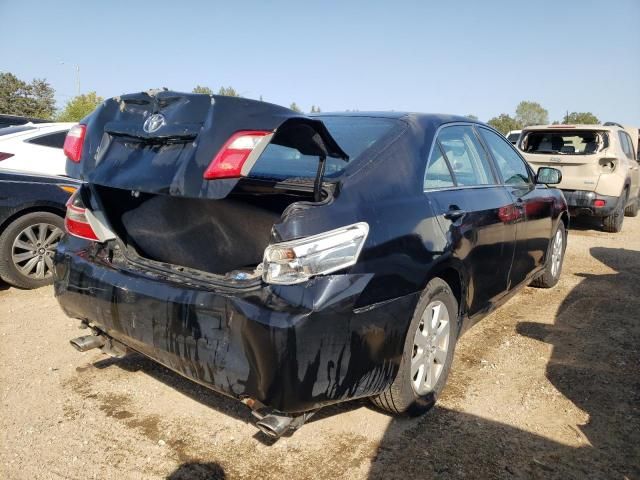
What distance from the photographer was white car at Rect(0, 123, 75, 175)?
5090 mm

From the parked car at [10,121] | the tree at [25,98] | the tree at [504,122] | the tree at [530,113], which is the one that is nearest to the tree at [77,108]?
the tree at [25,98]

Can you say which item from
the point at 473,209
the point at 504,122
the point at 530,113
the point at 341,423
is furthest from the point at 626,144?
the point at 530,113

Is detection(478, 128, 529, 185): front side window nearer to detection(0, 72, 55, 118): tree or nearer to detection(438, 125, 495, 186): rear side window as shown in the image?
detection(438, 125, 495, 186): rear side window

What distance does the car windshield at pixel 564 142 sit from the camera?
8.57 metres

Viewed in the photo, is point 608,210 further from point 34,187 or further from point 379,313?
point 34,187

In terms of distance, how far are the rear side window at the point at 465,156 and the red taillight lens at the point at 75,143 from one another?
1.91m

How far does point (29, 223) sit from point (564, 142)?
26.8ft

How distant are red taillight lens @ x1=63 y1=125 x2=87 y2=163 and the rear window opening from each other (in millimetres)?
323

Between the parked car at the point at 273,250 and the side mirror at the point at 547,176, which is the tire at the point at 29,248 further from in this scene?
the side mirror at the point at 547,176

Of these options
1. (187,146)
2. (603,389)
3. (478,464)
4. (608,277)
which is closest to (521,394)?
(603,389)

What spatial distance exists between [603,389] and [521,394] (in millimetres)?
534

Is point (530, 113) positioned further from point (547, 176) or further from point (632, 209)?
point (547, 176)

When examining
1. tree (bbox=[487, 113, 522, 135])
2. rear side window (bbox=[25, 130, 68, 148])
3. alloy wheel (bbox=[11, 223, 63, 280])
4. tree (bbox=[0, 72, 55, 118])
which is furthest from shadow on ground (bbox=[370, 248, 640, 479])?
tree (bbox=[487, 113, 522, 135])

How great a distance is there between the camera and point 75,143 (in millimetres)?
2412
